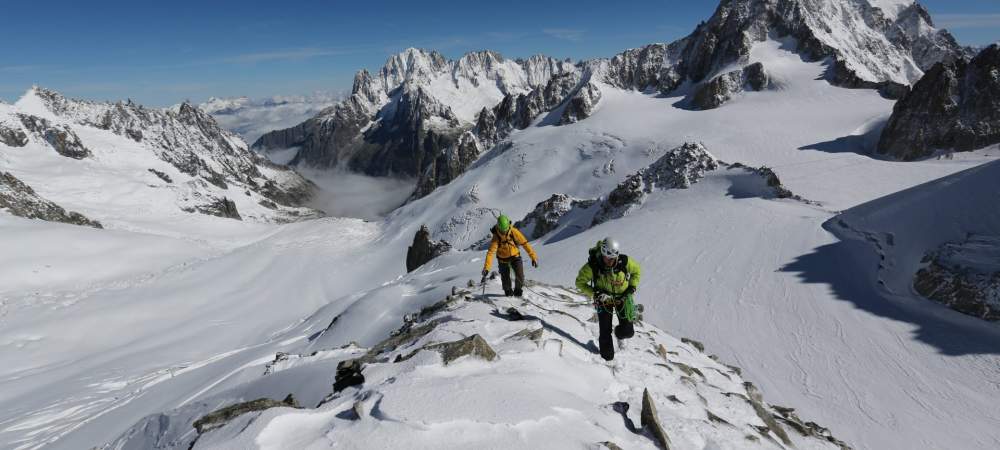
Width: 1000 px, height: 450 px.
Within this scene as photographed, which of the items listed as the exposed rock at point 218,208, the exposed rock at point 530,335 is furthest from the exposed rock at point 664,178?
the exposed rock at point 218,208

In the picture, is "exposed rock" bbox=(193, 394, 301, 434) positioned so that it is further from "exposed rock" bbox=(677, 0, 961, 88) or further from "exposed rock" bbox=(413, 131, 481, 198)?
"exposed rock" bbox=(413, 131, 481, 198)

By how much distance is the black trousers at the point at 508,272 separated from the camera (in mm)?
11867

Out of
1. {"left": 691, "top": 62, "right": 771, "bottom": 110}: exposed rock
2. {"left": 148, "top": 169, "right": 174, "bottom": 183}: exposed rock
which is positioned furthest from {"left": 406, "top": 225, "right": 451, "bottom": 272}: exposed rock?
{"left": 148, "top": 169, "right": 174, "bottom": 183}: exposed rock

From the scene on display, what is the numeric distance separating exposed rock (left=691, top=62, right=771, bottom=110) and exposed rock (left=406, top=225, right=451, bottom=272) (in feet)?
209

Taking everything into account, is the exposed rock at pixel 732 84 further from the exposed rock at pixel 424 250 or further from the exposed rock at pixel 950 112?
the exposed rock at pixel 424 250

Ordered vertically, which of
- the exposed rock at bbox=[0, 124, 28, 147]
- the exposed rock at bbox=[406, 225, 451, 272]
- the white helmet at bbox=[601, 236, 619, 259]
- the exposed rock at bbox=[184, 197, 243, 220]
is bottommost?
the exposed rock at bbox=[406, 225, 451, 272]

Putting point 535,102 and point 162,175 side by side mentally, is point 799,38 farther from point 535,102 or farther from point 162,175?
point 162,175

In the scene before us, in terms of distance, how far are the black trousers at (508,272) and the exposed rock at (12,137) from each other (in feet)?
661

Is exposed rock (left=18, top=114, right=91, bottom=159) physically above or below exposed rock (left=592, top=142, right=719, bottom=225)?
above

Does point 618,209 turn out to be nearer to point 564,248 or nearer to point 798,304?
point 564,248

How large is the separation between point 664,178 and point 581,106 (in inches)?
2638

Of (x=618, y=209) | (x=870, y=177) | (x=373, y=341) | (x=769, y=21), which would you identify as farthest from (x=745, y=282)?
(x=769, y=21)

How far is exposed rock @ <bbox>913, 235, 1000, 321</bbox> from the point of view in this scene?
46.9 feet

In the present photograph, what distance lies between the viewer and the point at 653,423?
645cm
